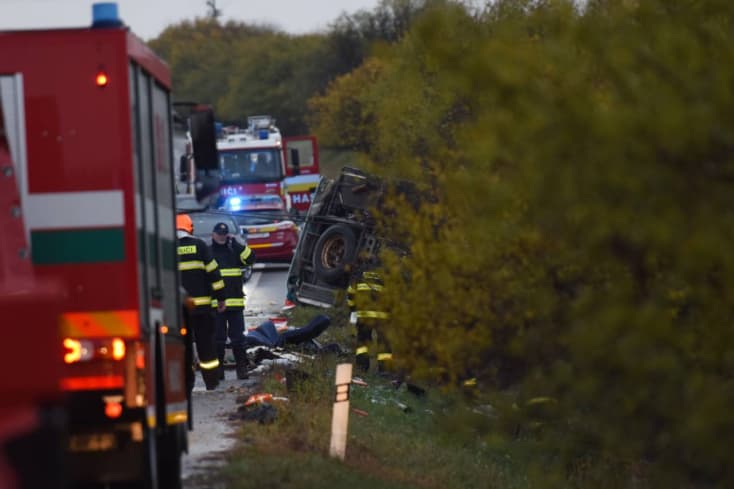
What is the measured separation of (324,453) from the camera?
41.9 ft

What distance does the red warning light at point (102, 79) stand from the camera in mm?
8023

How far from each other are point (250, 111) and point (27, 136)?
104 metres

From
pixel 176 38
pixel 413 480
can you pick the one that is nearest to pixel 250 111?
pixel 176 38

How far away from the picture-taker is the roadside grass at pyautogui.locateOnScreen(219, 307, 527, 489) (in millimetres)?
11523

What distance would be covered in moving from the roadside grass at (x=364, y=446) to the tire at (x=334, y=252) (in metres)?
3.92

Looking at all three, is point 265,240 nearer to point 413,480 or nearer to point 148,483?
point 413,480

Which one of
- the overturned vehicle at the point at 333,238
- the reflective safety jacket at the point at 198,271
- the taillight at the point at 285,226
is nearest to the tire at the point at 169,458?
the reflective safety jacket at the point at 198,271

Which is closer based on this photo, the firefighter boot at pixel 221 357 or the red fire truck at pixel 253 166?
the firefighter boot at pixel 221 357

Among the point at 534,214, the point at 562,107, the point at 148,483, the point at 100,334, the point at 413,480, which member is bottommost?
the point at 413,480

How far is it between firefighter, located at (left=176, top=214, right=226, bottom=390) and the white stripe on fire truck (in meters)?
7.17

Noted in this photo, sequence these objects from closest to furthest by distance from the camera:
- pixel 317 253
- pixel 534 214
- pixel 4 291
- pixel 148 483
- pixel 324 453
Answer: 1. pixel 4 291
2. pixel 534 214
3. pixel 148 483
4. pixel 324 453
5. pixel 317 253

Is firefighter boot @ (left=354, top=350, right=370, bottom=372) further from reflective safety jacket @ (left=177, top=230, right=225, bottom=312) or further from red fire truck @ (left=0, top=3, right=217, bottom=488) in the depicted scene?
red fire truck @ (left=0, top=3, right=217, bottom=488)

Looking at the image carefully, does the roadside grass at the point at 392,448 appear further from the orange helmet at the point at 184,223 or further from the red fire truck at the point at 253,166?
the red fire truck at the point at 253,166

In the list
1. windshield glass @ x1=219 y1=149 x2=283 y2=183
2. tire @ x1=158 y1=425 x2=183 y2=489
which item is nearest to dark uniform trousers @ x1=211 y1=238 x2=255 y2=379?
tire @ x1=158 y1=425 x2=183 y2=489
